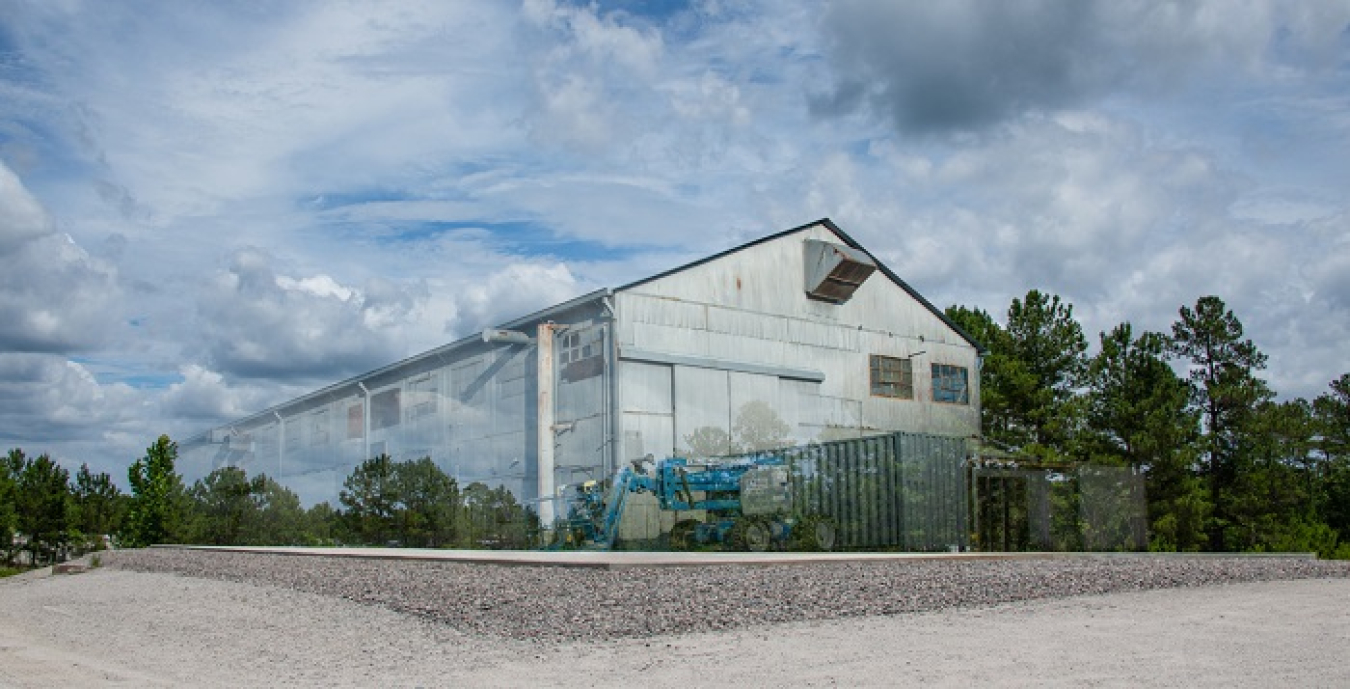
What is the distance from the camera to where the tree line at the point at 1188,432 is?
2631 centimetres

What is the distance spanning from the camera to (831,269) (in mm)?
27078

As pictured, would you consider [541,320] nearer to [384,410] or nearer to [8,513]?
[384,410]

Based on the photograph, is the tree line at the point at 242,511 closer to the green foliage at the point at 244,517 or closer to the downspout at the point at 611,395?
the green foliage at the point at 244,517

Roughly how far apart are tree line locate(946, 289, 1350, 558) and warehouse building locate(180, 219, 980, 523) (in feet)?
6.80

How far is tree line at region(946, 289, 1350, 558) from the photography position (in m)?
26.3

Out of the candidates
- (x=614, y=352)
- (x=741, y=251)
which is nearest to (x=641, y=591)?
(x=614, y=352)

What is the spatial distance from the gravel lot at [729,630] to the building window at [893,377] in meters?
15.4

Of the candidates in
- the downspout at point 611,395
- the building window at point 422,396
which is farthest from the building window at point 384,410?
the downspout at point 611,395

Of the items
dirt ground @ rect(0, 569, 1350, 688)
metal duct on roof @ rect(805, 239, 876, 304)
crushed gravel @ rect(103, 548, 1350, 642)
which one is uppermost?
metal duct on roof @ rect(805, 239, 876, 304)

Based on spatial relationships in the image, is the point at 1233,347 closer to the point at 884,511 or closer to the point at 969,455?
the point at 969,455

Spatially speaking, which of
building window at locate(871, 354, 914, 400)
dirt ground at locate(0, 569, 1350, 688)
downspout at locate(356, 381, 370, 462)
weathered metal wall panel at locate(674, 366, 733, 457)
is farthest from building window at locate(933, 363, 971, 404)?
dirt ground at locate(0, 569, 1350, 688)

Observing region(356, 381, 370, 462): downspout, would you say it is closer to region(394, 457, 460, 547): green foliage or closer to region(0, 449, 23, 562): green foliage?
region(394, 457, 460, 547): green foliage

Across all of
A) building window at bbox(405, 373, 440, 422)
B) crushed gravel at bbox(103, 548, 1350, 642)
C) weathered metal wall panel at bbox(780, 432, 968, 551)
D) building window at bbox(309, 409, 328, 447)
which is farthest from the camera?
building window at bbox(309, 409, 328, 447)

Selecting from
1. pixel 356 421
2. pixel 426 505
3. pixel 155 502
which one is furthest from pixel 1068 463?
pixel 155 502
